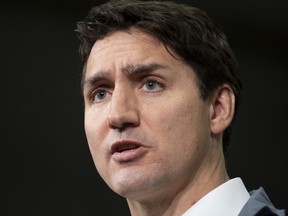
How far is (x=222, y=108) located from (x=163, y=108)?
16 centimetres

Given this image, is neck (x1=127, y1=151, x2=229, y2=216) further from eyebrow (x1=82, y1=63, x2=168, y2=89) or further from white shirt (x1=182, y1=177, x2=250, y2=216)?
eyebrow (x1=82, y1=63, x2=168, y2=89)

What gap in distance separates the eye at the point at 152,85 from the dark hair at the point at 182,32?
8 cm

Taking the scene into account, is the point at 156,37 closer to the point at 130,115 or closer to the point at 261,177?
the point at 130,115

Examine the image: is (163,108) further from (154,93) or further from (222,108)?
(222,108)

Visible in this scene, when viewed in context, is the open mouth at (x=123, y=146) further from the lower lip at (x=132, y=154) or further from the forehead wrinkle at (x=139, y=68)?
the forehead wrinkle at (x=139, y=68)

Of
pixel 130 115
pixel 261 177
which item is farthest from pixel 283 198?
pixel 130 115

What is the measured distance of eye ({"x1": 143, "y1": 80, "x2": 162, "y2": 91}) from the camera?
142 cm

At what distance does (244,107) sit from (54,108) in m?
0.60

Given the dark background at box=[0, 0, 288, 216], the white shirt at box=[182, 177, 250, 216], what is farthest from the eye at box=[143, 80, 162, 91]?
the dark background at box=[0, 0, 288, 216]

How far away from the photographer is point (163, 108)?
4.58 ft

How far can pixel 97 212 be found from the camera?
93.0 inches

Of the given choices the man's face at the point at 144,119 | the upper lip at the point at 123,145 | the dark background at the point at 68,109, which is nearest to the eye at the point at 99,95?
the man's face at the point at 144,119

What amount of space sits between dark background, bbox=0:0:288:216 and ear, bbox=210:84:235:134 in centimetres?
88

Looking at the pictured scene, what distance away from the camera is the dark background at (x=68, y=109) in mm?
2271
